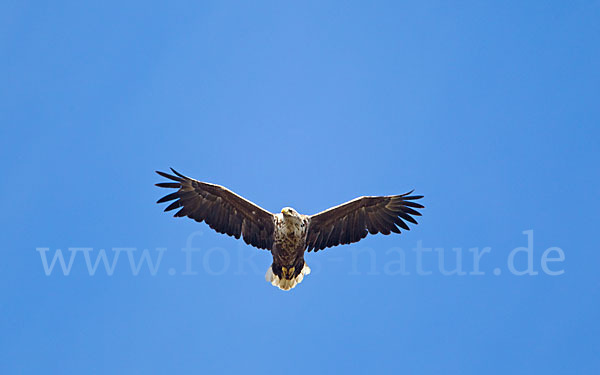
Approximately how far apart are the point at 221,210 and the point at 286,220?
1413mm

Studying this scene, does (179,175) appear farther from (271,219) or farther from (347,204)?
(347,204)

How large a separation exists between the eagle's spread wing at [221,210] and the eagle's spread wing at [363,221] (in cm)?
99

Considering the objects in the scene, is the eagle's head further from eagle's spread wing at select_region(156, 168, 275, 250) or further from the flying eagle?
eagle's spread wing at select_region(156, 168, 275, 250)

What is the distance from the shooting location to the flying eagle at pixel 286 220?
53.2 ft

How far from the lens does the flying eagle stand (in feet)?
53.2

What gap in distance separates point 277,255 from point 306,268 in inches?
31.7

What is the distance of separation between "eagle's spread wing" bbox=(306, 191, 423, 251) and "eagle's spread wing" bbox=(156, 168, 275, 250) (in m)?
0.99

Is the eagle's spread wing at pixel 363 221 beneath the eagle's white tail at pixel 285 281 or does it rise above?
above

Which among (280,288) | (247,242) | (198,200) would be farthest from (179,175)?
(280,288)

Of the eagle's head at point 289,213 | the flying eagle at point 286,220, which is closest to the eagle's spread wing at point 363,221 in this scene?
the flying eagle at point 286,220

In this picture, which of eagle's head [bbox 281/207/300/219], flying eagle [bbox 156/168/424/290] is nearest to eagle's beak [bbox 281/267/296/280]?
flying eagle [bbox 156/168/424/290]

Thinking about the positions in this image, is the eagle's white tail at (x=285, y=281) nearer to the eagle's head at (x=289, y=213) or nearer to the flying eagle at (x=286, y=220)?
the flying eagle at (x=286, y=220)

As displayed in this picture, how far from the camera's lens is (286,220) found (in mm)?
16031

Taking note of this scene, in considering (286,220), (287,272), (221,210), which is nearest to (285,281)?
(287,272)
